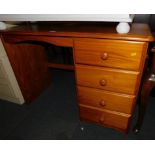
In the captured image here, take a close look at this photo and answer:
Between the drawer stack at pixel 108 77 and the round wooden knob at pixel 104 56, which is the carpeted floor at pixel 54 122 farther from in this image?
the round wooden knob at pixel 104 56

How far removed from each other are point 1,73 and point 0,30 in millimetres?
465

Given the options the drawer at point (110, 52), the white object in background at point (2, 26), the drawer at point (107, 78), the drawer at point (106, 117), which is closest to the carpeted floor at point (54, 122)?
the drawer at point (106, 117)

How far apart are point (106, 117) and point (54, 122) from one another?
0.52 metres

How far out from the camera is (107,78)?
99 centimetres

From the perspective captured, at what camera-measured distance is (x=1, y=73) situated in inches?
57.7

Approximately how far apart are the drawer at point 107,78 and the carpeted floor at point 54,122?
0.46m

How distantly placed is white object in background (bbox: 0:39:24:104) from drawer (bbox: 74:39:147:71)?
2.59ft

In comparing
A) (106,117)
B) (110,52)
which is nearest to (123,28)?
(110,52)

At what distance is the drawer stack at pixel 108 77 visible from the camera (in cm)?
85

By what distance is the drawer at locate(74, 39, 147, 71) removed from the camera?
82 centimetres

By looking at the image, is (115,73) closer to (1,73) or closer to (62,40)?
(62,40)
